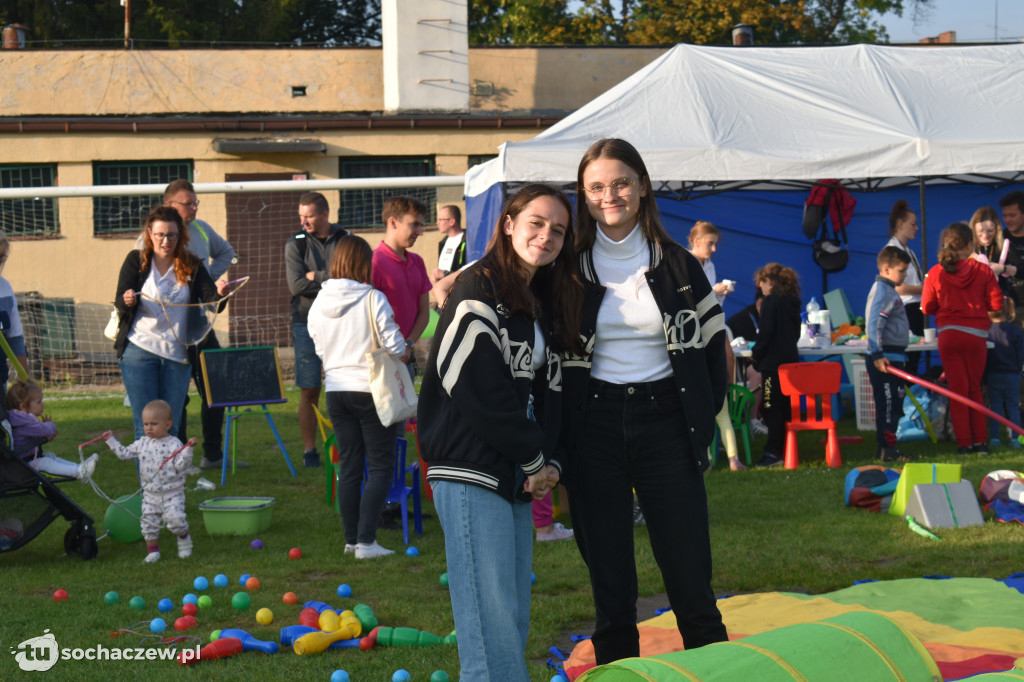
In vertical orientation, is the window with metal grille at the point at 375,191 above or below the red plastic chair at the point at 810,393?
above

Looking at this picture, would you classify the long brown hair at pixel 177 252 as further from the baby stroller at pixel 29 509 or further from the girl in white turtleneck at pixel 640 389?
the girl in white turtleneck at pixel 640 389

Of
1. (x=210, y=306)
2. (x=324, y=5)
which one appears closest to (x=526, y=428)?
(x=210, y=306)

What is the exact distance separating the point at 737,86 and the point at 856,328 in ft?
8.64

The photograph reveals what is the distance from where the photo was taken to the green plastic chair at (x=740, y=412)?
8.55 meters

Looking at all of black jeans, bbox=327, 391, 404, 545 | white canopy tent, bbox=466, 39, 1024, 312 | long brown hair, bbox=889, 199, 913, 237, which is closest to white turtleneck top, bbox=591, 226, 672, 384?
black jeans, bbox=327, 391, 404, 545

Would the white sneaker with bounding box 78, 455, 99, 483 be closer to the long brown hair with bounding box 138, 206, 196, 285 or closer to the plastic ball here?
the long brown hair with bounding box 138, 206, 196, 285

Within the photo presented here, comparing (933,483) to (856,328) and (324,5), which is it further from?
(324,5)

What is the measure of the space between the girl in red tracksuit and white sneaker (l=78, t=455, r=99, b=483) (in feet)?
20.5

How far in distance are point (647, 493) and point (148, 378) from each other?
460 centimetres

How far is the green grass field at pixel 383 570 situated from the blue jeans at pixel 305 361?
3.45ft

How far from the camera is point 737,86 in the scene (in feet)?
31.3

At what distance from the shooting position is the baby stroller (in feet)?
19.4

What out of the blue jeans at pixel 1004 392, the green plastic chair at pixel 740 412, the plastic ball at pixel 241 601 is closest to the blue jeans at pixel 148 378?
the plastic ball at pixel 241 601

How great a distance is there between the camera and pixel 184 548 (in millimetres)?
5996
